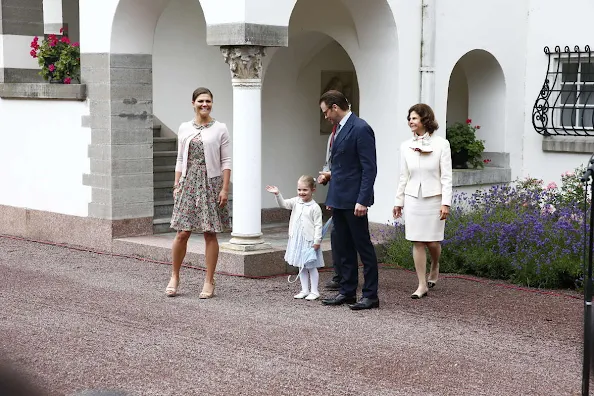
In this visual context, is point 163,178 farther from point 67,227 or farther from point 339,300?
point 339,300

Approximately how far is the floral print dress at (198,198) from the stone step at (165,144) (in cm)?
466

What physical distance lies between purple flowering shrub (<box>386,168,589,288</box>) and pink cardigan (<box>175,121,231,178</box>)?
306cm

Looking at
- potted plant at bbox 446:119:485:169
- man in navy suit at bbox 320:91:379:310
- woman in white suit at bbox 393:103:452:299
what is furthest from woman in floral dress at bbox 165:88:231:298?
potted plant at bbox 446:119:485:169

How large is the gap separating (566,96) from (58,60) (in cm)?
679

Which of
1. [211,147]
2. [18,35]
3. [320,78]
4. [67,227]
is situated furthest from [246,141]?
[18,35]

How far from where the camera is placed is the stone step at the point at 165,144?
13.1 metres

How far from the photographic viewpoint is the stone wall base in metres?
11.3

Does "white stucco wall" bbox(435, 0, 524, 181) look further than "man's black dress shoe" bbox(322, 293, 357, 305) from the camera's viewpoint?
Yes

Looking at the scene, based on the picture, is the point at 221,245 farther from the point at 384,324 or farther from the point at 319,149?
the point at 319,149

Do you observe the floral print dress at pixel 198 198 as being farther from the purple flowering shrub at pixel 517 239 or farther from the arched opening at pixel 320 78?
the arched opening at pixel 320 78

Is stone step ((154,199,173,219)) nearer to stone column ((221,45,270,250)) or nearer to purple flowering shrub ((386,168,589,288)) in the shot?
stone column ((221,45,270,250))

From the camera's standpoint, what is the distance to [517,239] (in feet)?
32.9

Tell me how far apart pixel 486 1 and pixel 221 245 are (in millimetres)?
5087

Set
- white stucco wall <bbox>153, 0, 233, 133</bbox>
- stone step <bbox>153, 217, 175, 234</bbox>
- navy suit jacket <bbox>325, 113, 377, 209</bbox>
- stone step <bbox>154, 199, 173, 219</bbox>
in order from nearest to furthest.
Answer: navy suit jacket <bbox>325, 113, 377, 209</bbox> → stone step <bbox>153, 217, 175, 234</bbox> → stone step <bbox>154, 199, 173, 219</bbox> → white stucco wall <bbox>153, 0, 233, 133</bbox>
